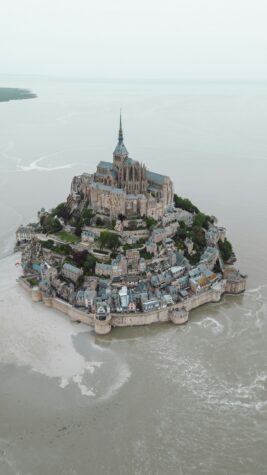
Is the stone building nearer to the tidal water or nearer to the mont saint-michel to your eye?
the mont saint-michel

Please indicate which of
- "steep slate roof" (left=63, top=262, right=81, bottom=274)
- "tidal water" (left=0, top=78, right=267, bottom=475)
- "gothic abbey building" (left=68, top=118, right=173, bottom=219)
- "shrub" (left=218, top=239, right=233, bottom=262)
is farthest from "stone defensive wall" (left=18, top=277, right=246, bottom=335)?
"gothic abbey building" (left=68, top=118, right=173, bottom=219)

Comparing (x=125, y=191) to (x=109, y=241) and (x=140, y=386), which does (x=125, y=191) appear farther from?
(x=140, y=386)

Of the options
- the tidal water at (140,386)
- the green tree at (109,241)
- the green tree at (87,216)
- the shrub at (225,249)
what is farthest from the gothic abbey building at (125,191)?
the tidal water at (140,386)

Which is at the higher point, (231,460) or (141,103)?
(141,103)

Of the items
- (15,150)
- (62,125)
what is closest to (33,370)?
(15,150)

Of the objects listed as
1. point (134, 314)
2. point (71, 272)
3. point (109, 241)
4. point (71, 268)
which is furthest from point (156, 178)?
point (134, 314)

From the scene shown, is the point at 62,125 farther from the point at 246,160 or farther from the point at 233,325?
the point at 233,325
